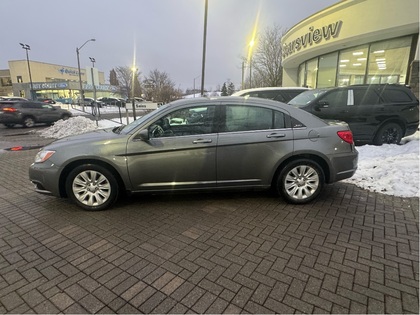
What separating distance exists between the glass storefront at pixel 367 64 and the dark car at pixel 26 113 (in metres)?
16.5

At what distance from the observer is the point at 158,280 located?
2.54 metres

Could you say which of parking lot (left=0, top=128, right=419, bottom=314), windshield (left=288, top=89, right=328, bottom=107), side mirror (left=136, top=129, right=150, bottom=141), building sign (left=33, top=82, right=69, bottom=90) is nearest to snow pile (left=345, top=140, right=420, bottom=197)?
parking lot (left=0, top=128, right=419, bottom=314)

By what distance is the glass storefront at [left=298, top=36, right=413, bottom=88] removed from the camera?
1254cm

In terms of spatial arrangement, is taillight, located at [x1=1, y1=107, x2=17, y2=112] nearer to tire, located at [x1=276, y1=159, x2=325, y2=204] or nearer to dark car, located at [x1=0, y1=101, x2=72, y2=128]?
dark car, located at [x1=0, y1=101, x2=72, y2=128]

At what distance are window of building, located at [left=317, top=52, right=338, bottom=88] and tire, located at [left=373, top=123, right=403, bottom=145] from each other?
969 centimetres

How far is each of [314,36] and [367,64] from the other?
3.81 metres

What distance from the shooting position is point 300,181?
13.7 ft

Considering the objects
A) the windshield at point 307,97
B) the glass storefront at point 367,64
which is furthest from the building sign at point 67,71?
the windshield at point 307,97

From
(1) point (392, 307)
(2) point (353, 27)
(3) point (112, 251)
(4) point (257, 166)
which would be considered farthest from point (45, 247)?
(2) point (353, 27)

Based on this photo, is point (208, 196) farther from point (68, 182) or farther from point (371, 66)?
point (371, 66)

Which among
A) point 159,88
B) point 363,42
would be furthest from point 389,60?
point 159,88

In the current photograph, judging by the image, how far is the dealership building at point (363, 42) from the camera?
1127cm

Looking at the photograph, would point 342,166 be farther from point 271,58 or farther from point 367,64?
point 271,58

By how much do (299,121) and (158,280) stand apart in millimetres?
2971
